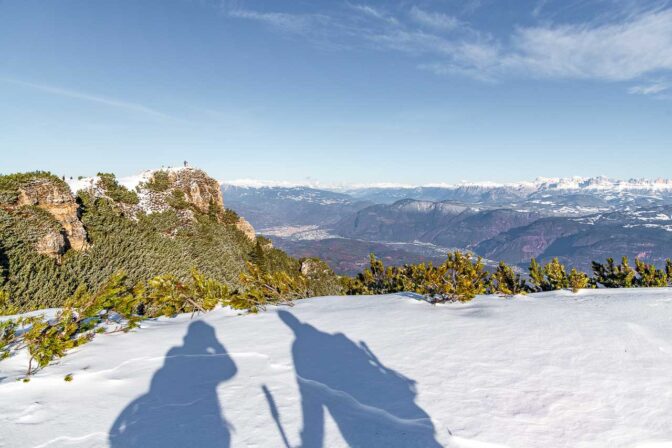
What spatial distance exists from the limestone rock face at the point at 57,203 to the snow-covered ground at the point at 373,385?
14.7 m

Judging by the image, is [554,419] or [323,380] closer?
[554,419]

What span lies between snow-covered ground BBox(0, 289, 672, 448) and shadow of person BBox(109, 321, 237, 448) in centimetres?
2

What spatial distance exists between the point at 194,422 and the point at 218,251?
81.3 feet

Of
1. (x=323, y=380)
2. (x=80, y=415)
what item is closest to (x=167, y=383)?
(x=80, y=415)

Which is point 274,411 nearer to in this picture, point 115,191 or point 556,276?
point 556,276

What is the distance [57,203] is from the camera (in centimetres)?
1900

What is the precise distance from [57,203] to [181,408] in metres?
20.2

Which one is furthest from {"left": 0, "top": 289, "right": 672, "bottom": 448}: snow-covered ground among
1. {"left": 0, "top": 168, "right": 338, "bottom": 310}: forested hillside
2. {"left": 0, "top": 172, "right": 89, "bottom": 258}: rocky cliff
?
{"left": 0, "top": 172, "right": 89, "bottom": 258}: rocky cliff

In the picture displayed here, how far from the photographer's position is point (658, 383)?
15.1 feet

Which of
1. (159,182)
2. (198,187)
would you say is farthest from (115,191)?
(198,187)

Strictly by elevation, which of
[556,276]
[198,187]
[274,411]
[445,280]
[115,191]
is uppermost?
[198,187]

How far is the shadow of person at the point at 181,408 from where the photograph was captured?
3879 millimetres

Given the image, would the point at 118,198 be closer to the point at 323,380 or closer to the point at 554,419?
the point at 323,380

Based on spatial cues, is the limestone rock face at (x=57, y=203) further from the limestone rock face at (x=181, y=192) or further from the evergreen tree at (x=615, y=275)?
the evergreen tree at (x=615, y=275)
